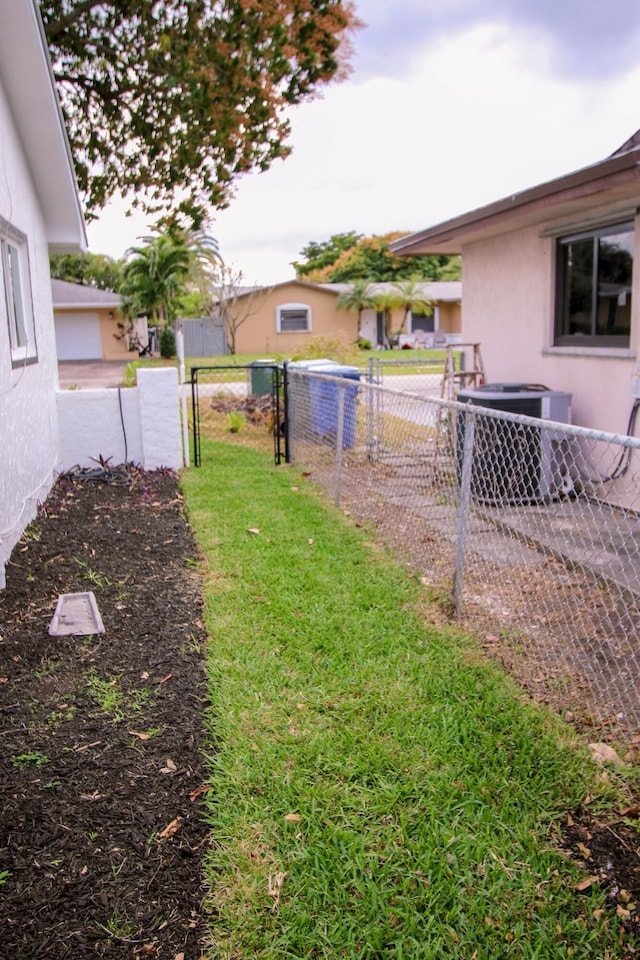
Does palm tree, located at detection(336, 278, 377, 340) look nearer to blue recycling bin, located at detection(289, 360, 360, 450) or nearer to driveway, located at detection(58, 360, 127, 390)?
driveway, located at detection(58, 360, 127, 390)

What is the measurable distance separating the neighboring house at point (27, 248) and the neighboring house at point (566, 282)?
14.3 ft

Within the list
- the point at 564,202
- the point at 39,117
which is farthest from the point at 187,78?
the point at 564,202

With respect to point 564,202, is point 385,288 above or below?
above

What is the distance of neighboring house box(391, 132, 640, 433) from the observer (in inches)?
257

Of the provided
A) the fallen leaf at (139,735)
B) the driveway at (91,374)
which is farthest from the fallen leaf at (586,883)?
the driveway at (91,374)

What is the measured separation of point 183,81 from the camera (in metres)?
11.2

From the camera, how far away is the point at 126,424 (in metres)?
9.17

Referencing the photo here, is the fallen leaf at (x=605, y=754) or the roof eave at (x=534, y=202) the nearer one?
the fallen leaf at (x=605, y=754)

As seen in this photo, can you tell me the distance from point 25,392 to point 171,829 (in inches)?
196

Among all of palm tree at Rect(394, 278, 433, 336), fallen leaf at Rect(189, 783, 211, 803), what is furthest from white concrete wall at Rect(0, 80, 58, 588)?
palm tree at Rect(394, 278, 433, 336)

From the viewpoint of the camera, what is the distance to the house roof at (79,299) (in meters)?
32.4

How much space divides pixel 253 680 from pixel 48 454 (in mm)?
5054

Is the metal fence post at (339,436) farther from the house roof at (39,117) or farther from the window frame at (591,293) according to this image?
the house roof at (39,117)

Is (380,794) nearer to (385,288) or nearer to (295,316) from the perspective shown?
(295,316)
